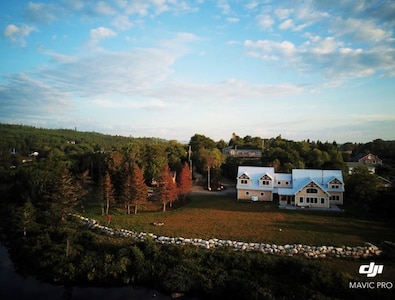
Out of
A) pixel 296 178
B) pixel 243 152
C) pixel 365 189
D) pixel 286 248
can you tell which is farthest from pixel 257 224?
pixel 243 152

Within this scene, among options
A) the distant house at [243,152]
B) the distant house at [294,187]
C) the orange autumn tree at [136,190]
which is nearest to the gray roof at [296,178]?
the distant house at [294,187]

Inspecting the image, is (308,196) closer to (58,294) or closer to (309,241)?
(309,241)

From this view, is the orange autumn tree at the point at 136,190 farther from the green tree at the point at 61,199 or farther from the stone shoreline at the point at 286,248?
the stone shoreline at the point at 286,248

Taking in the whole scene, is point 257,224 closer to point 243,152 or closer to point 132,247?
point 132,247

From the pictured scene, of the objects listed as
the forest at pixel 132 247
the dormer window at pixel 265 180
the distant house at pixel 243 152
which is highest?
the distant house at pixel 243 152

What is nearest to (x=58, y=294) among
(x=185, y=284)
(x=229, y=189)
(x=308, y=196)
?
(x=185, y=284)

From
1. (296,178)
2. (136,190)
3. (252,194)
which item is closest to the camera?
(136,190)
